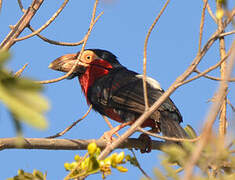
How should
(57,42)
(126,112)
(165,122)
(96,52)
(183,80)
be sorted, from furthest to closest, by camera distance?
(96,52), (126,112), (165,122), (57,42), (183,80)

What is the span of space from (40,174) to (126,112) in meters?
2.58

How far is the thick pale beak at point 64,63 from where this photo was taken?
5.33m

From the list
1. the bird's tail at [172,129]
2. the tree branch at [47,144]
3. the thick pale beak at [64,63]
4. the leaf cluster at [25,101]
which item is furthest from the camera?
the thick pale beak at [64,63]

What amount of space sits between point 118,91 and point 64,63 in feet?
3.24

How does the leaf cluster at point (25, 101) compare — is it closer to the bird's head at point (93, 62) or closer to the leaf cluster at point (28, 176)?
the leaf cluster at point (28, 176)

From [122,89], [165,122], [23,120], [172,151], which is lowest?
[165,122]

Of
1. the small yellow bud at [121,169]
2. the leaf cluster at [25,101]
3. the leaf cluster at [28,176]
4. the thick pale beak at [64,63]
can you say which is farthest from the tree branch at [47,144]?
the thick pale beak at [64,63]

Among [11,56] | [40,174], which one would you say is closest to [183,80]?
[40,174]

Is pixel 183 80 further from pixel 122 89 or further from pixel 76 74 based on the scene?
pixel 76 74

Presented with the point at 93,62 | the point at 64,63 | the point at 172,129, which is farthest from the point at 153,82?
the point at 64,63

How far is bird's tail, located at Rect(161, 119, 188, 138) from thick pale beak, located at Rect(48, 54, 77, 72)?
67.2 inches

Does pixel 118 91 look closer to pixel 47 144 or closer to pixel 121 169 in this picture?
pixel 47 144

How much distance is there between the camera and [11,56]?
0.80 metres

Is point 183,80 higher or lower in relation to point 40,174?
higher
